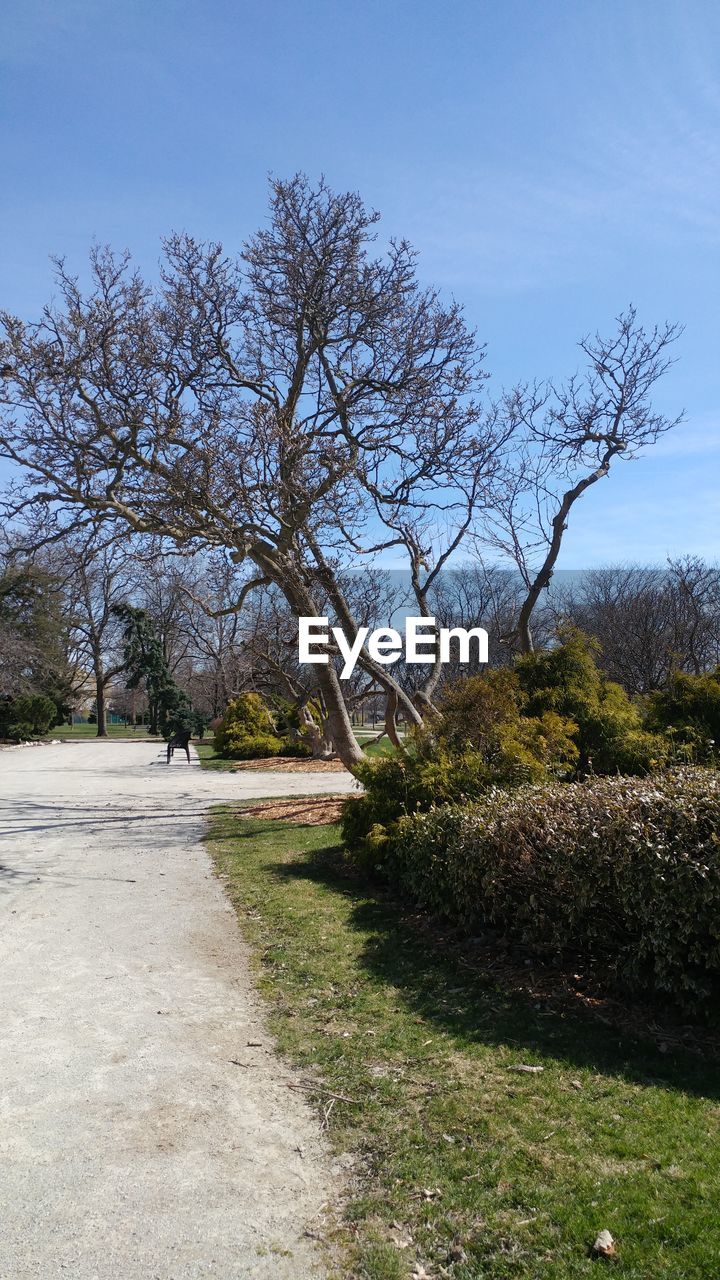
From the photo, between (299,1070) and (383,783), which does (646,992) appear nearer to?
(299,1070)

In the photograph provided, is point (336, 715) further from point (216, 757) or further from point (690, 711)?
point (216, 757)

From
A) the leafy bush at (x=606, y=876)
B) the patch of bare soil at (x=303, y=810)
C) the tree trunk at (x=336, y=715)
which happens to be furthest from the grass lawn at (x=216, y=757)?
the leafy bush at (x=606, y=876)

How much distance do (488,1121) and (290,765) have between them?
856 inches

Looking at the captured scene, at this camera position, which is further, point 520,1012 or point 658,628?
point 658,628

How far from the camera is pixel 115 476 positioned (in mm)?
13266

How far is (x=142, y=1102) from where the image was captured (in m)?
3.84

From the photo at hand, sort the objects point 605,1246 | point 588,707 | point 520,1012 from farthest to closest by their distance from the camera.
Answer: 1. point 588,707
2. point 520,1012
3. point 605,1246

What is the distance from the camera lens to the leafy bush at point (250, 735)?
27969mm

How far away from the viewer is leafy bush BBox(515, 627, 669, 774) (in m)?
8.02

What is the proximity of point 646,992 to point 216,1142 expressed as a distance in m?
2.64

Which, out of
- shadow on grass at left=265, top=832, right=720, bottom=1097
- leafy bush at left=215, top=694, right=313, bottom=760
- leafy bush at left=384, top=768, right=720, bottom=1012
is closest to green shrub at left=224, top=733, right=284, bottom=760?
leafy bush at left=215, top=694, right=313, bottom=760

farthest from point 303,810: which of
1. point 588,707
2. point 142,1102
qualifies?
point 142,1102

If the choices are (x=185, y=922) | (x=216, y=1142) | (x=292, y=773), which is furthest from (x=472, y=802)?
(x=292, y=773)

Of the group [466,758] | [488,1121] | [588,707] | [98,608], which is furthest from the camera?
[98,608]
